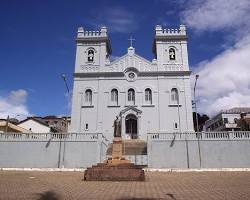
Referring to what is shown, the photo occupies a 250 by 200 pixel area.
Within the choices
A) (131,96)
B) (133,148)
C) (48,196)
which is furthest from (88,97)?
(48,196)

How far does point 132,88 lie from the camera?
1329 inches

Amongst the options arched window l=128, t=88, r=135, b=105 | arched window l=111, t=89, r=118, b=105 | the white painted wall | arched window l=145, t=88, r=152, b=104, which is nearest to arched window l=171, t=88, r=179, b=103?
arched window l=145, t=88, r=152, b=104

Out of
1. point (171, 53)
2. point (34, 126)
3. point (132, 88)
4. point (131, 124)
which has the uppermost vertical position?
point (171, 53)

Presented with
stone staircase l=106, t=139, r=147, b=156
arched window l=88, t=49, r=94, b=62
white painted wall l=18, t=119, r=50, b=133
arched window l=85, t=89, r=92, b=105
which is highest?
arched window l=88, t=49, r=94, b=62

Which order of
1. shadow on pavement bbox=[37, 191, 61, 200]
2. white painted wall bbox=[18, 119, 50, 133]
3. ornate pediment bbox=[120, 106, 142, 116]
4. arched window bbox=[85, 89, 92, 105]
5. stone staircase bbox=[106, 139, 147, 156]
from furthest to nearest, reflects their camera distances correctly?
white painted wall bbox=[18, 119, 50, 133] < arched window bbox=[85, 89, 92, 105] < ornate pediment bbox=[120, 106, 142, 116] < stone staircase bbox=[106, 139, 147, 156] < shadow on pavement bbox=[37, 191, 61, 200]

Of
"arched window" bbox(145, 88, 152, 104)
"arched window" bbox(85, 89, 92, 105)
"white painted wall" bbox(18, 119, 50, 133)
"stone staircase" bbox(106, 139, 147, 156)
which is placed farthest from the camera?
"white painted wall" bbox(18, 119, 50, 133)

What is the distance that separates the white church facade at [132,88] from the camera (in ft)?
105

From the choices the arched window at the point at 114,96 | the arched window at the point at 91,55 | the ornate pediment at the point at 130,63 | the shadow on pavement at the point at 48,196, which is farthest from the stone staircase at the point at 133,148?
the shadow on pavement at the point at 48,196

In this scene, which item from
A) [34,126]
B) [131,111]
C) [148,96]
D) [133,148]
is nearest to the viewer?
[133,148]

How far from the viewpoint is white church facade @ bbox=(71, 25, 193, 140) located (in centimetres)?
3209

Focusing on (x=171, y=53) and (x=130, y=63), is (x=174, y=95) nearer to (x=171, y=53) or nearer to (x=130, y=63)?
(x=171, y=53)

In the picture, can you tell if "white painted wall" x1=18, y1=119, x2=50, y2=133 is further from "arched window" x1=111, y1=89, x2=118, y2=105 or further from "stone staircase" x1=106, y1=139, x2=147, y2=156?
"stone staircase" x1=106, y1=139, x2=147, y2=156

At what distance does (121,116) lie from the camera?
32312 mm

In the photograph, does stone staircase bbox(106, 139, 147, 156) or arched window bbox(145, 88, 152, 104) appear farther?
arched window bbox(145, 88, 152, 104)
